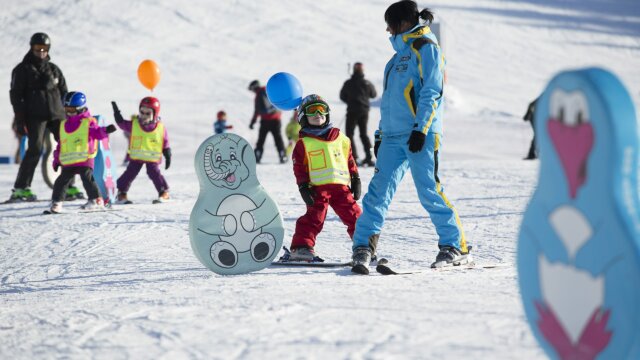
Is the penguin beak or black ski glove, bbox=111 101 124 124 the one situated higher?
black ski glove, bbox=111 101 124 124

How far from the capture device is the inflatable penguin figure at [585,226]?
2172 millimetres

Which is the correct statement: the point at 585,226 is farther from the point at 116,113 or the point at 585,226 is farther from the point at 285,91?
the point at 116,113

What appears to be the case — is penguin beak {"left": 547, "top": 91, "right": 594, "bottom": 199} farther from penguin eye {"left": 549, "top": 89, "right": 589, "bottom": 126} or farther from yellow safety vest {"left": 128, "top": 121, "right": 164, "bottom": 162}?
yellow safety vest {"left": 128, "top": 121, "right": 164, "bottom": 162}

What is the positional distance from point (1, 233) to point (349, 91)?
283 inches

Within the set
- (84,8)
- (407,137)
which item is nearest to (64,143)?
(407,137)

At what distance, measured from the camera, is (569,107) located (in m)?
2.34

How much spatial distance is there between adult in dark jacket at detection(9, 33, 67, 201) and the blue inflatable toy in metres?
0.78

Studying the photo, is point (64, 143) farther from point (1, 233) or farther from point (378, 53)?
point (378, 53)

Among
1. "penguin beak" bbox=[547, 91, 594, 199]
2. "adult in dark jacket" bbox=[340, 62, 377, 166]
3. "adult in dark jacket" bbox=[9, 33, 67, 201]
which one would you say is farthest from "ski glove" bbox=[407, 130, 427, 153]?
"adult in dark jacket" bbox=[340, 62, 377, 166]

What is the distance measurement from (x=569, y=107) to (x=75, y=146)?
6.83m

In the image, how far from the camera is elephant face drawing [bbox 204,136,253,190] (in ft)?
16.5

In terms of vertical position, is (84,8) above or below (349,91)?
above

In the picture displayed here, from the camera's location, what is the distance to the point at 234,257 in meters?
5.02

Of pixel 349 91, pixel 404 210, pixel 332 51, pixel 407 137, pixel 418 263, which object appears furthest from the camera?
pixel 332 51
